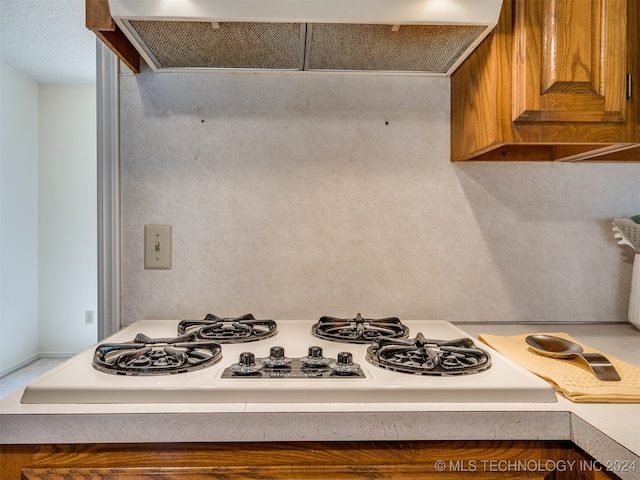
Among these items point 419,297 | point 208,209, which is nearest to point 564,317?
point 419,297

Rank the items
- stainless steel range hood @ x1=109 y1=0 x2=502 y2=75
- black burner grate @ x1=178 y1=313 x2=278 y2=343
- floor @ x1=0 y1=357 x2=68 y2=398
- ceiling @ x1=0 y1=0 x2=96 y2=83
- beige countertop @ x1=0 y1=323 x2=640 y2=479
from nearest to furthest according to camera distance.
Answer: beige countertop @ x1=0 y1=323 x2=640 y2=479
stainless steel range hood @ x1=109 y1=0 x2=502 y2=75
black burner grate @ x1=178 y1=313 x2=278 y2=343
ceiling @ x1=0 y1=0 x2=96 y2=83
floor @ x1=0 y1=357 x2=68 y2=398

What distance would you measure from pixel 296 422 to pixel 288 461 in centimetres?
7

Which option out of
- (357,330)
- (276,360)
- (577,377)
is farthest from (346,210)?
(577,377)

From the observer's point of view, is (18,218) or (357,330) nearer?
(357,330)

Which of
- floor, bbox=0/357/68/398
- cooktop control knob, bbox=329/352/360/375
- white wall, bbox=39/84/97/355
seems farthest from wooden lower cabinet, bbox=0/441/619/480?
white wall, bbox=39/84/97/355

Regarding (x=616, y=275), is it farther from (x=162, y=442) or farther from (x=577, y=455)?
(x=162, y=442)

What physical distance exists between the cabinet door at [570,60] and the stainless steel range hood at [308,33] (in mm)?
102

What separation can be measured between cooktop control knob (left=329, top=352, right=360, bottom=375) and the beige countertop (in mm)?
82

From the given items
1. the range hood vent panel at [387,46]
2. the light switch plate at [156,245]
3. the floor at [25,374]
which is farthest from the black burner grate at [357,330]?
the floor at [25,374]

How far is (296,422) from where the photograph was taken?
0.70m

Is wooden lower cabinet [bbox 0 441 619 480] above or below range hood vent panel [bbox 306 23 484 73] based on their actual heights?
below

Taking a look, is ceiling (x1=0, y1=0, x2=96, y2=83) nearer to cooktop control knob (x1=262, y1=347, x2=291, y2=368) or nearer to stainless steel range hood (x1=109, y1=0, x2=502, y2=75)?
stainless steel range hood (x1=109, y1=0, x2=502, y2=75)

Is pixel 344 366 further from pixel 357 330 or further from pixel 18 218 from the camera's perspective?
pixel 18 218

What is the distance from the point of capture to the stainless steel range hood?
94 cm
